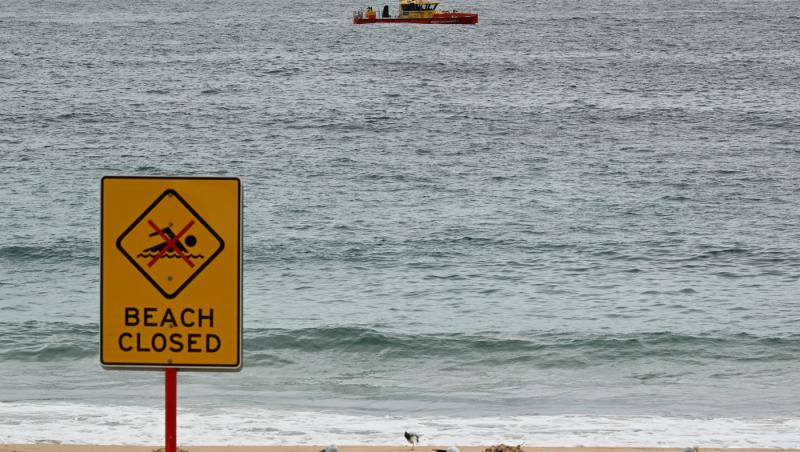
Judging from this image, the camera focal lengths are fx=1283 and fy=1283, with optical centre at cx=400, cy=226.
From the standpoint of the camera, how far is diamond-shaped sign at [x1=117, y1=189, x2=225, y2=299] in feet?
15.8

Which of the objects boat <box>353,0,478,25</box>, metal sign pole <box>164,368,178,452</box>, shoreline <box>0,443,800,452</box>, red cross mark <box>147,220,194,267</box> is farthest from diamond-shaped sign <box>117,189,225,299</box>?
boat <box>353,0,478,25</box>

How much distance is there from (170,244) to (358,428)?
7112 millimetres

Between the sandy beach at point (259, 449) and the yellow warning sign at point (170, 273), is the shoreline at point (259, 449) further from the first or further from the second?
the yellow warning sign at point (170, 273)

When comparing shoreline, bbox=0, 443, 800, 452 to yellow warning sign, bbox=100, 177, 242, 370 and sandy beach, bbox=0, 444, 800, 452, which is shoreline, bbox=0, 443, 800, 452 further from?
yellow warning sign, bbox=100, 177, 242, 370

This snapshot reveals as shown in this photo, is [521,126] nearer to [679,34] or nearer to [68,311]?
[68,311]

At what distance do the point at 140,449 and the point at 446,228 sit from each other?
16345 mm

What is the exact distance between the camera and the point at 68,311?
19.0 meters

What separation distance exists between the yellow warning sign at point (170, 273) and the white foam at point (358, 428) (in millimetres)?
5927

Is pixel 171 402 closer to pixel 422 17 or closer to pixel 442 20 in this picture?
pixel 422 17

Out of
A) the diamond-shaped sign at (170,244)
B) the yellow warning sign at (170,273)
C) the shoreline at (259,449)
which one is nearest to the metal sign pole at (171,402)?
the yellow warning sign at (170,273)

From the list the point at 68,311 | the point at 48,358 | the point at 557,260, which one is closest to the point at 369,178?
the point at 557,260

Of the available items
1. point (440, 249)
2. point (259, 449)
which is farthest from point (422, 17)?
point (259, 449)

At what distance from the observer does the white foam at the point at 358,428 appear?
36.0ft

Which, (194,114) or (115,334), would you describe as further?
(194,114)
